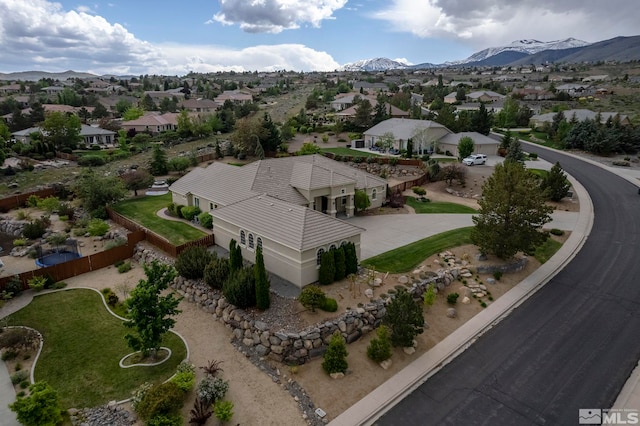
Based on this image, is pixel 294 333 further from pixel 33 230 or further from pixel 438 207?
pixel 33 230

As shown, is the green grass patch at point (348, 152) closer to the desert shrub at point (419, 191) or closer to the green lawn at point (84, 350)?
the desert shrub at point (419, 191)

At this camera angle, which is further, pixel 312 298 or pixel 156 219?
pixel 156 219

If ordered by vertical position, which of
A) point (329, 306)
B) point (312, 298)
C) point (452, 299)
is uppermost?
point (312, 298)

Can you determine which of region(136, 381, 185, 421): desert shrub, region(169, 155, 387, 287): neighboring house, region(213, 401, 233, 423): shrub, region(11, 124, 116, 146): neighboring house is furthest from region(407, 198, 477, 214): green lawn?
region(11, 124, 116, 146): neighboring house

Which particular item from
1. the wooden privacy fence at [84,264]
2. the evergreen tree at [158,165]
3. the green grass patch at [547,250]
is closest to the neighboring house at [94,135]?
the evergreen tree at [158,165]

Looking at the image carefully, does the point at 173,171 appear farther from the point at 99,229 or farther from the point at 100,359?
the point at 100,359

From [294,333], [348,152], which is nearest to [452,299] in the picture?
[294,333]

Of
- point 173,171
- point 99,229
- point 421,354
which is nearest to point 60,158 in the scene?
point 173,171
